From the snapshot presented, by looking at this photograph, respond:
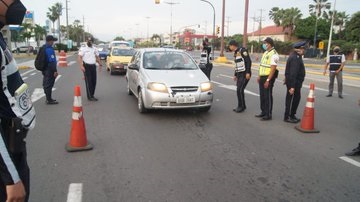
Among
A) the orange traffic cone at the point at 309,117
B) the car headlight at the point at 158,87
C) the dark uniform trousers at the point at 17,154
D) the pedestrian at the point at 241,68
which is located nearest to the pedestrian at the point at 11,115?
the dark uniform trousers at the point at 17,154

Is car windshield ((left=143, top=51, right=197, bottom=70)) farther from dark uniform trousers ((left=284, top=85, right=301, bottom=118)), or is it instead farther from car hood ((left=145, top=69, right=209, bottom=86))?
dark uniform trousers ((left=284, top=85, right=301, bottom=118))

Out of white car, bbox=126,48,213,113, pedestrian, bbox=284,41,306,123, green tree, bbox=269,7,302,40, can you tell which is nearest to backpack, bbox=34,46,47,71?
white car, bbox=126,48,213,113

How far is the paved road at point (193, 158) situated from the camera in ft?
12.2

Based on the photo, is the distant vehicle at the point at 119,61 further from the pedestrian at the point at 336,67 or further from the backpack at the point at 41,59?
the pedestrian at the point at 336,67

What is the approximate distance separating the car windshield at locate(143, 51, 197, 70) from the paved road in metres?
1.24

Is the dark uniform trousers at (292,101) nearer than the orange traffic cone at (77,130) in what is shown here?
No

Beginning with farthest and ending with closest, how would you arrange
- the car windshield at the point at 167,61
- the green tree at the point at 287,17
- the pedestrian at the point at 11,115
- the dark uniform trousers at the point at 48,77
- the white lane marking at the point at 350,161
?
the green tree at the point at 287,17 → the dark uniform trousers at the point at 48,77 → the car windshield at the point at 167,61 → the white lane marking at the point at 350,161 → the pedestrian at the point at 11,115

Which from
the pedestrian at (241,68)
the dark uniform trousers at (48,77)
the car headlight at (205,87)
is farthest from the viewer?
the dark uniform trousers at (48,77)

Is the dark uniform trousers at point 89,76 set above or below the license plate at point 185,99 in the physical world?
above

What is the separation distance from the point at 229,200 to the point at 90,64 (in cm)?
696

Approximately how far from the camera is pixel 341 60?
1155cm

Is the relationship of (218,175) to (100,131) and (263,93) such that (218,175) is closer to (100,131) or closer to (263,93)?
(100,131)

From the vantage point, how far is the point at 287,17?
78.9 meters

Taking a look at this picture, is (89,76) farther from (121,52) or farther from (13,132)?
(121,52)
